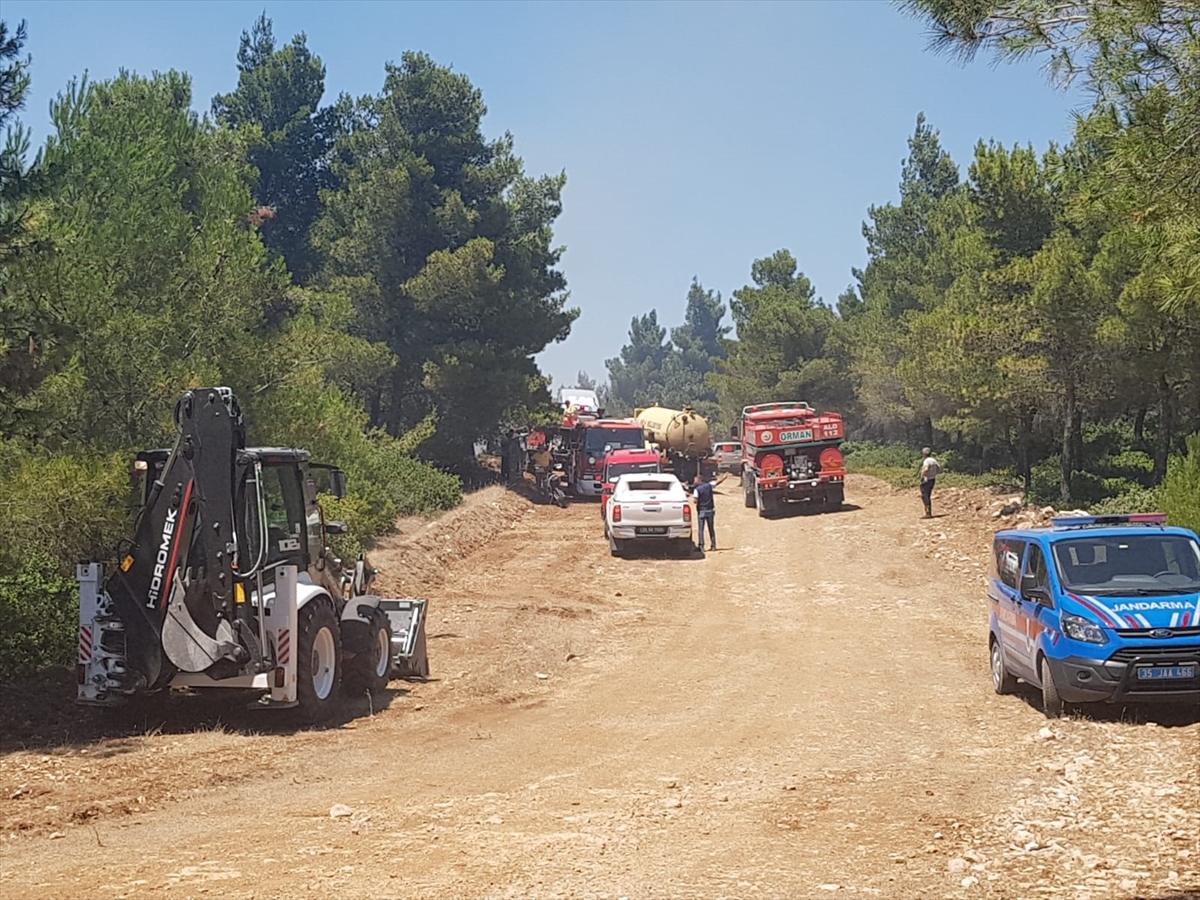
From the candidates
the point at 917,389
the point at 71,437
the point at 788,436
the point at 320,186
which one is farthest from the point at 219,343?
the point at 320,186

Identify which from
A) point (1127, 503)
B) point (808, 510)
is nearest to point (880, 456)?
point (808, 510)

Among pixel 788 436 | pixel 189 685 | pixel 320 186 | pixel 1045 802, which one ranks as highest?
pixel 320 186

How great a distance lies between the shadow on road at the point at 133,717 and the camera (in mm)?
11453

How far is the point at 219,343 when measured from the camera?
795 inches

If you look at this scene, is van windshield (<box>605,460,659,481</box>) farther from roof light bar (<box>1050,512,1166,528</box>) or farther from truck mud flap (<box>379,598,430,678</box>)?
roof light bar (<box>1050,512,1166,528</box>)

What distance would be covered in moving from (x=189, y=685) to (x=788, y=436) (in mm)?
23989

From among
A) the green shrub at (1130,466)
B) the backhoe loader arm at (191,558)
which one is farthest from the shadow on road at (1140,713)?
the green shrub at (1130,466)

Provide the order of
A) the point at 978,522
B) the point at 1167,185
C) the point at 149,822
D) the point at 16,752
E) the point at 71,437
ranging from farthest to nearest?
the point at 978,522, the point at 71,437, the point at 16,752, the point at 149,822, the point at 1167,185

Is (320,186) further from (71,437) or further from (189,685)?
(189,685)

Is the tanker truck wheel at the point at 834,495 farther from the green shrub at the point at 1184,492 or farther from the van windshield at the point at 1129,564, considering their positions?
the van windshield at the point at 1129,564

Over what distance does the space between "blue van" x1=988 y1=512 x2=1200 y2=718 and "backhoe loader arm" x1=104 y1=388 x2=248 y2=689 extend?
7.44 m

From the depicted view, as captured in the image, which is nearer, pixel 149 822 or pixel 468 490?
pixel 149 822

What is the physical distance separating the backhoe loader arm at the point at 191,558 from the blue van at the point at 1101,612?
24.4 feet

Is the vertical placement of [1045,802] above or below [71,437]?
below
